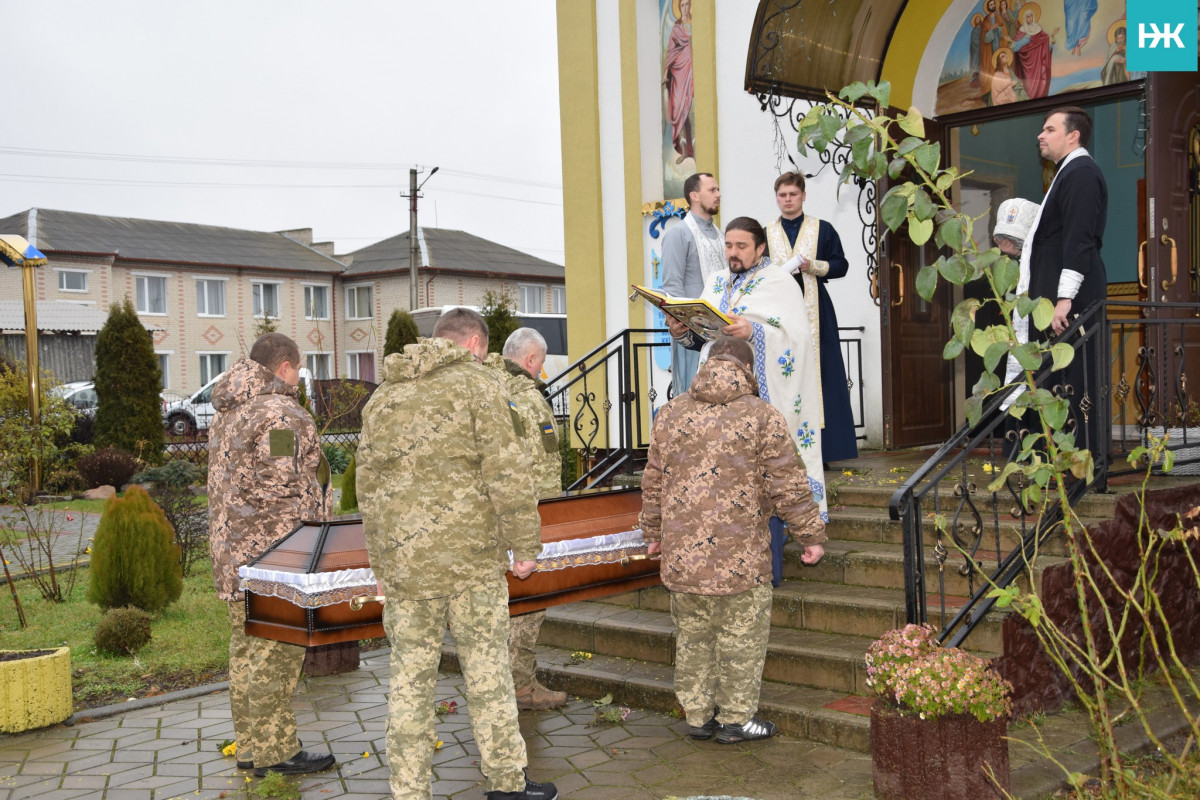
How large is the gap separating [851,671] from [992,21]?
6.19m

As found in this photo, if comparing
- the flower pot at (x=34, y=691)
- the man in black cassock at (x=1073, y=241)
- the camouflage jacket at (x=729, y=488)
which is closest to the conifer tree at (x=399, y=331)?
the flower pot at (x=34, y=691)

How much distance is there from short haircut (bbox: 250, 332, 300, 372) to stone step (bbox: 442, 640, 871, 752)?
93.5 inches

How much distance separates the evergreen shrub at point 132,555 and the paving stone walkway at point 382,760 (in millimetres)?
2424

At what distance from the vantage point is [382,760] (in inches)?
204

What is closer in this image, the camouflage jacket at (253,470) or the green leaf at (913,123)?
the green leaf at (913,123)

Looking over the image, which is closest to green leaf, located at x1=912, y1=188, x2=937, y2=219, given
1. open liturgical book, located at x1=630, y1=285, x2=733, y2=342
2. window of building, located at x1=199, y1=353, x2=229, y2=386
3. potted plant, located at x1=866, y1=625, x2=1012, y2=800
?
potted plant, located at x1=866, y1=625, x2=1012, y2=800

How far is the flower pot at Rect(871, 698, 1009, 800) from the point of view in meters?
4.11

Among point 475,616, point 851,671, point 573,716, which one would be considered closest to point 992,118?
point 851,671

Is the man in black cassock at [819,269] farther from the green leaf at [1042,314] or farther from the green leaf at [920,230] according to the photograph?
the green leaf at [1042,314]

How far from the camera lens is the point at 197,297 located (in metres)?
42.8

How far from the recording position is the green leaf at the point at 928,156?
12.1ft

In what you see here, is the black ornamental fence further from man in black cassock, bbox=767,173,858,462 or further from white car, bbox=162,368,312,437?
white car, bbox=162,368,312,437

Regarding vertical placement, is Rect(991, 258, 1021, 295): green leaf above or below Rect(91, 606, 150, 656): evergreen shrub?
above

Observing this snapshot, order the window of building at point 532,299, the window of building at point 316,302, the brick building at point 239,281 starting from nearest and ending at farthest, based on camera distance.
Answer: the brick building at point 239,281, the window of building at point 316,302, the window of building at point 532,299
